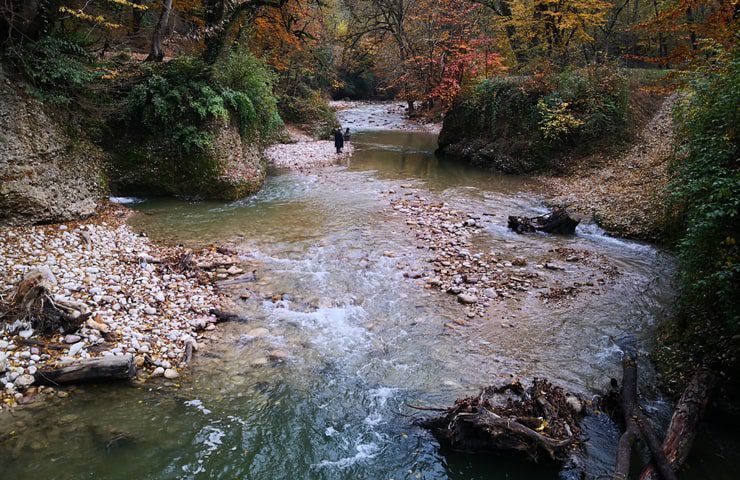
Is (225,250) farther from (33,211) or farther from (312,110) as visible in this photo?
(312,110)

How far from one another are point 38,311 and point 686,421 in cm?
830

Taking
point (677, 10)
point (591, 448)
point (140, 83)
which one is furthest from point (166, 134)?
point (677, 10)

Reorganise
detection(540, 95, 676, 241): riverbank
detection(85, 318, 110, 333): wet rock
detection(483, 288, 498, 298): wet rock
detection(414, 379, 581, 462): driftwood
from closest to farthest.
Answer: detection(414, 379, 581, 462): driftwood < detection(85, 318, 110, 333): wet rock < detection(483, 288, 498, 298): wet rock < detection(540, 95, 676, 241): riverbank

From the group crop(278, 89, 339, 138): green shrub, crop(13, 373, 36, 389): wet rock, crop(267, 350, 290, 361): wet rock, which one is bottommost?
crop(267, 350, 290, 361): wet rock

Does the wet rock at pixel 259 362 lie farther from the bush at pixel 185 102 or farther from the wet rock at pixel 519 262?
the bush at pixel 185 102

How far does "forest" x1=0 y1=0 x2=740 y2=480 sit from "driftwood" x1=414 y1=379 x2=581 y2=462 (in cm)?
3

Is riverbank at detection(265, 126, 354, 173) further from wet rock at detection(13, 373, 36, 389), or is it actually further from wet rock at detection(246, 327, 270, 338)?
wet rock at detection(13, 373, 36, 389)

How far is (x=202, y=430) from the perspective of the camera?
516cm

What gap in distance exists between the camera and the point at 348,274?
932 cm

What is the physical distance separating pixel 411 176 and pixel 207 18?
9.32 meters

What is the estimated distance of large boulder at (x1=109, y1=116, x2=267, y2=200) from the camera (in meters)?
12.6

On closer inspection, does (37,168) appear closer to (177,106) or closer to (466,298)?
(177,106)

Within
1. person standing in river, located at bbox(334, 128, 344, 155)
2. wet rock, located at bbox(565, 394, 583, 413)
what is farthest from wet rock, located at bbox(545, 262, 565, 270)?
person standing in river, located at bbox(334, 128, 344, 155)

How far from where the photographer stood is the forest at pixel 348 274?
16.5 feet
